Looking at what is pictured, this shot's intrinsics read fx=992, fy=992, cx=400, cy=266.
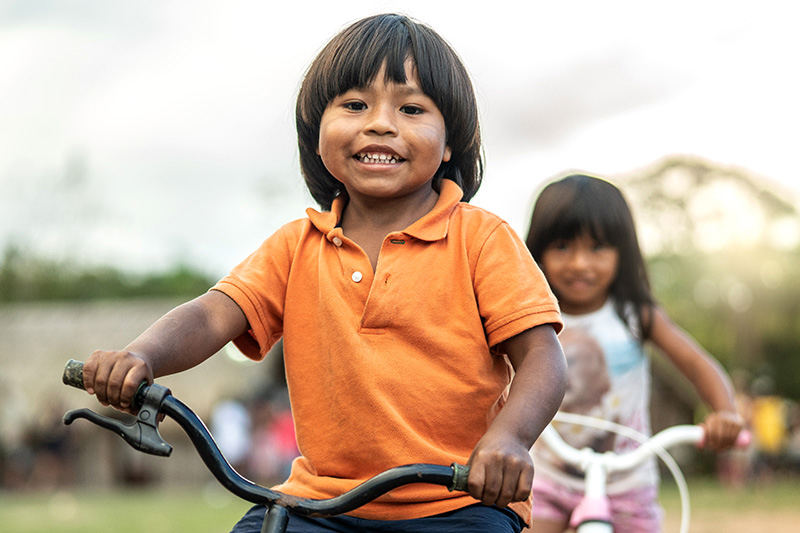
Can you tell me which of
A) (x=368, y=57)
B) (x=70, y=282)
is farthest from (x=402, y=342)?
(x=70, y=282)

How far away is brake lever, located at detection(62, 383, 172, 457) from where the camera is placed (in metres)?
1.92

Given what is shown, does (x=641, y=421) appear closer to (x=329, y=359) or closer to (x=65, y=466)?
(x=329, y=359)

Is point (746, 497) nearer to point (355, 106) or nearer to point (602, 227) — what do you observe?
point (602, 227)

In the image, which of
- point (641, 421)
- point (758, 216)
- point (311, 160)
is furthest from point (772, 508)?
point (758, 216)

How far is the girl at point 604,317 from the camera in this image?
422 centimetres

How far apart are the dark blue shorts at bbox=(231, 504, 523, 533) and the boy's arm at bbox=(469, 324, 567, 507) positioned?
25 cm

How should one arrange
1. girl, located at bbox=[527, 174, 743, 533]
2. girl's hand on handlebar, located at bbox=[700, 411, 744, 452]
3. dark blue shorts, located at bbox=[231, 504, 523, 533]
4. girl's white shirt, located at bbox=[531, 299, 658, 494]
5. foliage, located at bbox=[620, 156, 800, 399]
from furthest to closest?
foliage, located at bbox=[620, 156, 800, 399]
girl's white shirt, located at bbox=[531, 299, 658, 494]
girl, located at bbox=[527, 174, 743, 533]
girl's hand on handlebar, located at bbox=[700, 411, 744, 452]
dark blue shorts, located at bbox=[231, 504, 523, 533]

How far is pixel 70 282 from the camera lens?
173 ft

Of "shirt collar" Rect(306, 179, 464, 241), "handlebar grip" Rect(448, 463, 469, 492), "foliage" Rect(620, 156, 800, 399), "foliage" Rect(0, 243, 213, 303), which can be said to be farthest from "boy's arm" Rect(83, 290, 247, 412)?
"foliage" Rect(0, 243, 213, 303)

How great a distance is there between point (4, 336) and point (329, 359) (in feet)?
101

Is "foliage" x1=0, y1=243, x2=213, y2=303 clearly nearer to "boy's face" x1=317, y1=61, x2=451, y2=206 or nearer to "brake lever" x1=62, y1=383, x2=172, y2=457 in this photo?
"boy's face" x1=317, y1=61, x2=451, y2=206

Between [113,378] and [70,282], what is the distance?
175 feet

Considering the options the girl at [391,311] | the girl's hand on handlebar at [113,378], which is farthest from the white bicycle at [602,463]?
the girl's hand on handlebar at [113,378]

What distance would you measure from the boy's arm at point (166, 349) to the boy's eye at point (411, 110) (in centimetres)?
66
